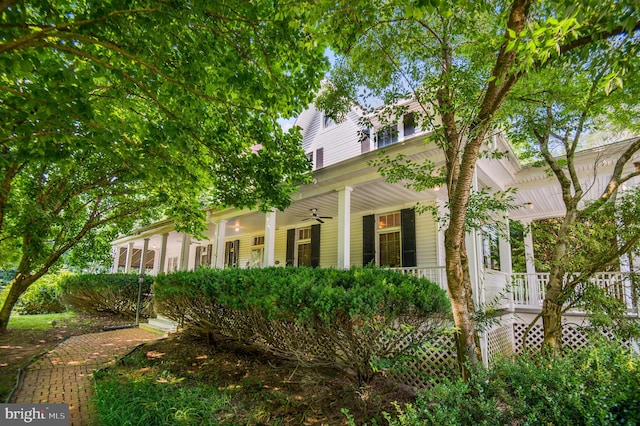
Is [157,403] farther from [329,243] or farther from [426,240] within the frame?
[329,243]

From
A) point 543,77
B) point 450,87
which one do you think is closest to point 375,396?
point 450,87

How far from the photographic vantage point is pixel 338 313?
146 inches

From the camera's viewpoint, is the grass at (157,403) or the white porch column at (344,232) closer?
the grass at (157,403)

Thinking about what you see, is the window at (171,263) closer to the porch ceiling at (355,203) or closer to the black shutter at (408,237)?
the porch ceiling at (355,203)

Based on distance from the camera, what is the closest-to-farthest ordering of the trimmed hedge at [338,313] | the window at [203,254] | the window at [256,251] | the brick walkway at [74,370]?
the trimmed hedge at [338,313], the brick walkway at [74,370], the window at [256,251], the window at [203,254]

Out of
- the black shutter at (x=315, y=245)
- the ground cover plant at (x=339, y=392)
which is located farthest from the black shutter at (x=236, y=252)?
the ground cover plant at (x=339, y=392)

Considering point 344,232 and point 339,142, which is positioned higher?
point 339,142

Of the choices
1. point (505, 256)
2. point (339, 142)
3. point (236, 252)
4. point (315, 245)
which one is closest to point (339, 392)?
point (505, 256)

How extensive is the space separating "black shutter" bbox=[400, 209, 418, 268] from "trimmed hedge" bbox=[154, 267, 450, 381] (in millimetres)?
4242

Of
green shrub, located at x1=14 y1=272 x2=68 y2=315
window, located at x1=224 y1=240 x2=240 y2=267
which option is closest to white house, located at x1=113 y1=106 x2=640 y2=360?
window, located at x1=224 y1=240 x2=240 y2=267

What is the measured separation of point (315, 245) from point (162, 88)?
8.15 metres

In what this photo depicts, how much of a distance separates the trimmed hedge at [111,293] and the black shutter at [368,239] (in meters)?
7.76

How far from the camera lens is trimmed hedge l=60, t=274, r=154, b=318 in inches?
462

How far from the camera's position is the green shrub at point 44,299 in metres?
14.1
